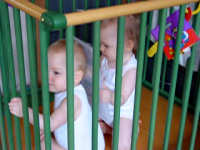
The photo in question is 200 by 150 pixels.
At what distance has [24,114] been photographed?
99 centimetres

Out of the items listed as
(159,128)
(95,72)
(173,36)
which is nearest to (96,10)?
(95,72)

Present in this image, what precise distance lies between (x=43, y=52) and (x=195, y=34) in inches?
20.5

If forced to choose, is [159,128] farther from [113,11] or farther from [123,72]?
[113,11]

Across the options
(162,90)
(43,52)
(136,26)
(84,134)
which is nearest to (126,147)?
(84,134)

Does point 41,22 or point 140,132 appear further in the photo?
point 140,132

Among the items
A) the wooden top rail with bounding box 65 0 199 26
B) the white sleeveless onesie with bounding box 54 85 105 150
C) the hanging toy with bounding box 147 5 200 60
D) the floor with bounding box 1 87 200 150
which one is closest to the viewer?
the wooden top rail with bounding box 65 0 199 26

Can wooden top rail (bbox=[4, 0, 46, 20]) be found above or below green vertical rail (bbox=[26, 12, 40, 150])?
above

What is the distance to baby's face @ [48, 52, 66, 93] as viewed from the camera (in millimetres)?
1080

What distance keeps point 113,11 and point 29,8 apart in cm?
19

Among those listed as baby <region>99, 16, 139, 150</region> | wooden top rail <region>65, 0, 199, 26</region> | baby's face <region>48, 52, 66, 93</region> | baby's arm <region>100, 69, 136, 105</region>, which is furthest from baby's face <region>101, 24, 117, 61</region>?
wooden top rail <region>65, 0, 199, 26</region>

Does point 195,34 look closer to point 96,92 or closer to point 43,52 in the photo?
point 96,92

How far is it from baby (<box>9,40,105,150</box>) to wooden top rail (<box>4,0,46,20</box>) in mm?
266

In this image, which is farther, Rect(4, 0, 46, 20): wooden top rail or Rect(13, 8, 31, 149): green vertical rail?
Rect(13, 8, 31, 149): green vertical rail

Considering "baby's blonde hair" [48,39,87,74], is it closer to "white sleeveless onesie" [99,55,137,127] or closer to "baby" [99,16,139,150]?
"baby" [99,16,139,150]
